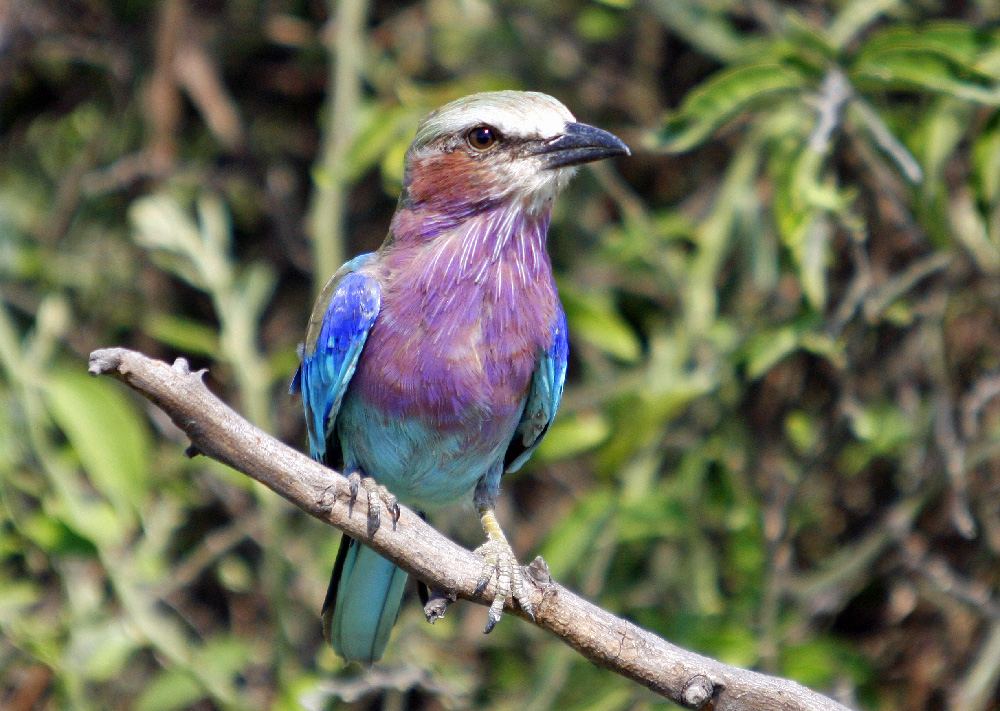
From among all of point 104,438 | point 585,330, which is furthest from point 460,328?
point 104,438

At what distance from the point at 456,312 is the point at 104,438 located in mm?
1812

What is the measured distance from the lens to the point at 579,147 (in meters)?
3.18

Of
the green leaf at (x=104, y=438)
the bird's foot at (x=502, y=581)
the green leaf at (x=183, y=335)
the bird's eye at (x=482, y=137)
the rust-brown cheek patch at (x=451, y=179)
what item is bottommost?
the bird's foot at (x=502, y=581)

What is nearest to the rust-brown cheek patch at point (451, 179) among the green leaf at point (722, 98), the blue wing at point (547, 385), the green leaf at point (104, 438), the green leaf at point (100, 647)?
the blue wing at point (547, 385)

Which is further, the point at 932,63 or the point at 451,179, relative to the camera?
the point at 932,63

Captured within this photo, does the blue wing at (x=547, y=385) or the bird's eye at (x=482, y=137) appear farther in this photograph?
the blue wing at (x=547, y=385)

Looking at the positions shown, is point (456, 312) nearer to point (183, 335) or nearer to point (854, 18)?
point (183, 335)

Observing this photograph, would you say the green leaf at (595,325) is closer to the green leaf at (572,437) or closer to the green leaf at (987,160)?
the green leaf at (572,437)

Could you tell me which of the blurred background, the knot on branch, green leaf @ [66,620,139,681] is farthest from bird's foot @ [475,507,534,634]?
green leaf @ [66,620,139,681]

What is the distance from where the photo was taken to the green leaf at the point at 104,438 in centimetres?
420

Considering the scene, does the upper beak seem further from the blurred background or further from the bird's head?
the blurred background

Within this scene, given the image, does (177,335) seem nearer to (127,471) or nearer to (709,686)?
(127,471)

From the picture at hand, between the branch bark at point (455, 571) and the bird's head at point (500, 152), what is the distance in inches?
39.7

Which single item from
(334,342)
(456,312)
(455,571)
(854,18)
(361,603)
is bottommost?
(455,571)
